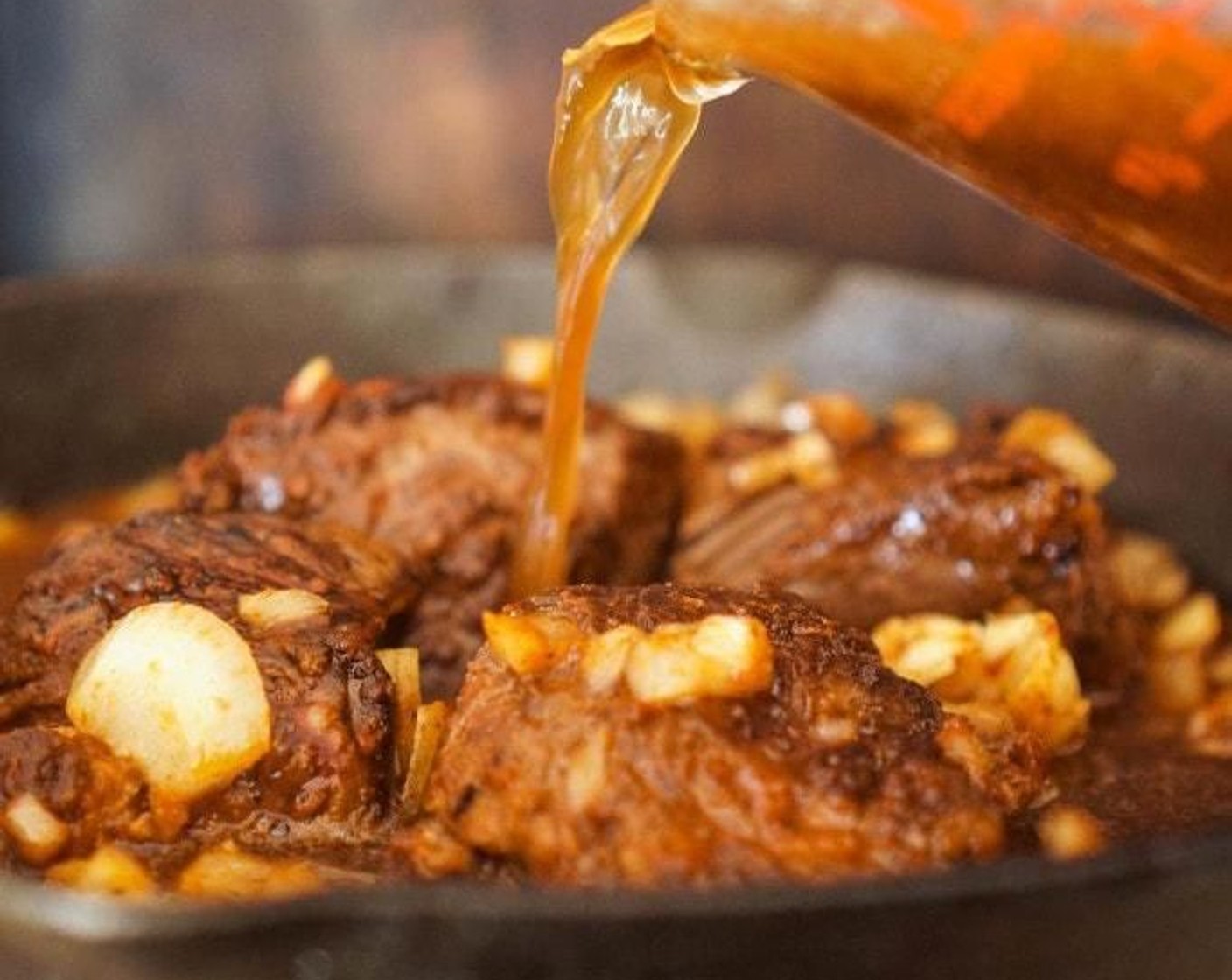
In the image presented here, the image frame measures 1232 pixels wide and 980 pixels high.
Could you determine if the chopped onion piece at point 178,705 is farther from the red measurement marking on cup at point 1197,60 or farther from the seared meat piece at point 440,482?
the red measurement marking on cup at point 1197,60

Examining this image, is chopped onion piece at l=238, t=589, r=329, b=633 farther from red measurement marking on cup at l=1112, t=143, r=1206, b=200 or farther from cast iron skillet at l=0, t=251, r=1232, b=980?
cast iron skillet at l=0, t=251, r=1232, b=980

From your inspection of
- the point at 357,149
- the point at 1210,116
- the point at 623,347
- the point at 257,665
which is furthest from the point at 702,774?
the point at 357,149

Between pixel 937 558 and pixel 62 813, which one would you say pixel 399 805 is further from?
pixel 937 558

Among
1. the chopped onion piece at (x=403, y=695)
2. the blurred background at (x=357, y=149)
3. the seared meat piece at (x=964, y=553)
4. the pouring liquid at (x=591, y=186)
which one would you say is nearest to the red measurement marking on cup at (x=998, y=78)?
the pouring liquid at (x=591, y=186)

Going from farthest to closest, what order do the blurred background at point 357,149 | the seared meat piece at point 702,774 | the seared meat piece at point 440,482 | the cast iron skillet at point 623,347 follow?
the blurred background at point 357,149 < the cast iron skillet at point 623,347 < the seared meat piece at point 440,482 < the seared meat piece at point 702,774

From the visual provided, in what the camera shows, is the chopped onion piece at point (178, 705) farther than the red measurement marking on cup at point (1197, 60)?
Yes

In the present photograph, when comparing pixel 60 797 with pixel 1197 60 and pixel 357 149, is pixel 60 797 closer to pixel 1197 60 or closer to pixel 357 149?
pixel 1197 60

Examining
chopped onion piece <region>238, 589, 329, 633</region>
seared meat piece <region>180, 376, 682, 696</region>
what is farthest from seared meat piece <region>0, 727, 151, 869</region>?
seared meat piece <region>180, 376, 682, 696</region>
